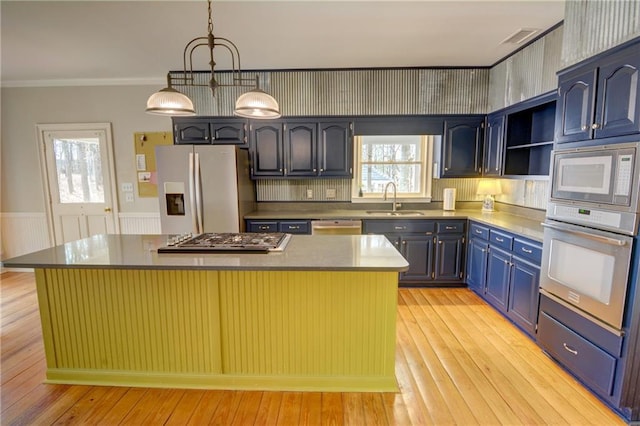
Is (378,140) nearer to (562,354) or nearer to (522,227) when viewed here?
(522,227)

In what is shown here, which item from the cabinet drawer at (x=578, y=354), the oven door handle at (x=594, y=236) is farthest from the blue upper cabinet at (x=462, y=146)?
the cabinet drawer at (x=578, y=354)

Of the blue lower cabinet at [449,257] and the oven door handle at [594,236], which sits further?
the blue lower cabinet at [449,257]

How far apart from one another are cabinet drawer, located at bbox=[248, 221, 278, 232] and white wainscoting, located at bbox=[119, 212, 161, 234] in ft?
5.28

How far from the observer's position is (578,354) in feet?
6.63

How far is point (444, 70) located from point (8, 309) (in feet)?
18.4

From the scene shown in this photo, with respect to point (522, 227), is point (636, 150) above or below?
above

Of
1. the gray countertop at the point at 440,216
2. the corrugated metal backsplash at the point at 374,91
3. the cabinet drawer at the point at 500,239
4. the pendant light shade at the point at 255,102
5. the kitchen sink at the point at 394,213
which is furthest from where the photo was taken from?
the kitchen sink at the point at 394,213

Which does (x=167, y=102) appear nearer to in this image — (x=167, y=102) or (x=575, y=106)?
(x=167, y=102)

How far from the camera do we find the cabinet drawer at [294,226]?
373 centimetres

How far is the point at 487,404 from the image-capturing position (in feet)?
6.20

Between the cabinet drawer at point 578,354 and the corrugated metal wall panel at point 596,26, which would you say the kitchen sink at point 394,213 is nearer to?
the cabinet drawer at point 578,354

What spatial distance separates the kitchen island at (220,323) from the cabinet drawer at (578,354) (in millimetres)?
1226

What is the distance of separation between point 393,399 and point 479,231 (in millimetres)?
2203

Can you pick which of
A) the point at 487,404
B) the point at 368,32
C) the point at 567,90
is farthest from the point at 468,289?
the point at 368,32
